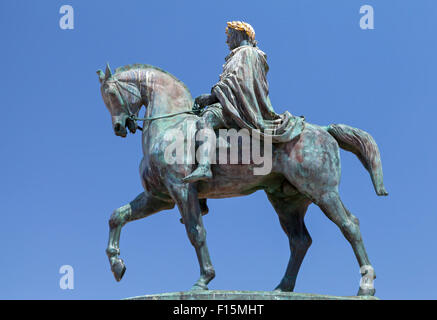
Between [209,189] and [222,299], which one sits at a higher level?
[209,189]

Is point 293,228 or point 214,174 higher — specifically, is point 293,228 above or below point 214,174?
below

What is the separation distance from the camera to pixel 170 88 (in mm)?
15227

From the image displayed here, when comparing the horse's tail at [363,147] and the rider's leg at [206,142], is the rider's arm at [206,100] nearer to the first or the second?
the rider's leg at [206,142]

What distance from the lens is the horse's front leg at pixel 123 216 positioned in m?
14.5

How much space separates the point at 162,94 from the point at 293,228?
3.44 m

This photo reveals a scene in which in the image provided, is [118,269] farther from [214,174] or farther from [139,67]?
[139,67]

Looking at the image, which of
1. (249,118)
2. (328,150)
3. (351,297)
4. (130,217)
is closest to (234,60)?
(249,118)

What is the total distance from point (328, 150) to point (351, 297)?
2583mm

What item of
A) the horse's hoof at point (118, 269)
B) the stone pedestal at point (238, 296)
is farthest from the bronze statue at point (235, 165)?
the stone pedestal at point (238, 296)

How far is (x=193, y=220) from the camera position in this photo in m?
14.0

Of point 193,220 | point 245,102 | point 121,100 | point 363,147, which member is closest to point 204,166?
point 193,220
